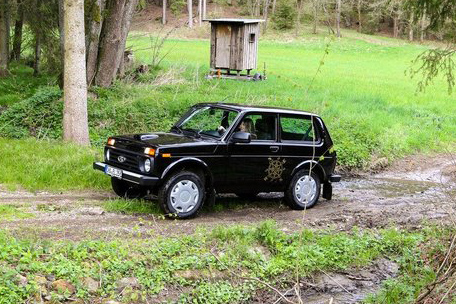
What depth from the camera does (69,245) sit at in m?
7.86

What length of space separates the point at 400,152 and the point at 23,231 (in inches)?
517

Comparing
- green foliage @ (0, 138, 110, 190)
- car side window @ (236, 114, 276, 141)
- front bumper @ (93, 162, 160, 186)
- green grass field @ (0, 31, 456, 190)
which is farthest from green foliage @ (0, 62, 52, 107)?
car side window @ (236, 114, 276, 141)

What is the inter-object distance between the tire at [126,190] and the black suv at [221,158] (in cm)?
2

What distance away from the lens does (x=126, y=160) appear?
1041cm

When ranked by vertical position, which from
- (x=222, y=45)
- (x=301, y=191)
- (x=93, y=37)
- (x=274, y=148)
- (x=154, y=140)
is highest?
(x=93, y=37)

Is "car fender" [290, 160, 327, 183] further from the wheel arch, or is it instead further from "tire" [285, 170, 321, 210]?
the wheel arch

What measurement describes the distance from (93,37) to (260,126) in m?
8.87

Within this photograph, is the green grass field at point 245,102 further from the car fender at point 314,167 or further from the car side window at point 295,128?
the car fender at point 314,167

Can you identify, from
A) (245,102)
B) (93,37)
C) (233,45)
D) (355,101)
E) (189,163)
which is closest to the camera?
(189,163)

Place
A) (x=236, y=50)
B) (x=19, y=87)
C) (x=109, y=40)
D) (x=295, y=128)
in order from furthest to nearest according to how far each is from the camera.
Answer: (x=236, y=50) → (x=19, y=87) → (x=109, y=40) → (x=295, y=128)

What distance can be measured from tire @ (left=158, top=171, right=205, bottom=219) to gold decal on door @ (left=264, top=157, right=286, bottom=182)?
1547mm

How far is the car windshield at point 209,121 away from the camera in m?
11.1

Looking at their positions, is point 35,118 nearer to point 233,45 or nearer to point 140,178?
point 140,178

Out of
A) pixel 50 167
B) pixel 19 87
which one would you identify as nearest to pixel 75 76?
pixel 50 167
